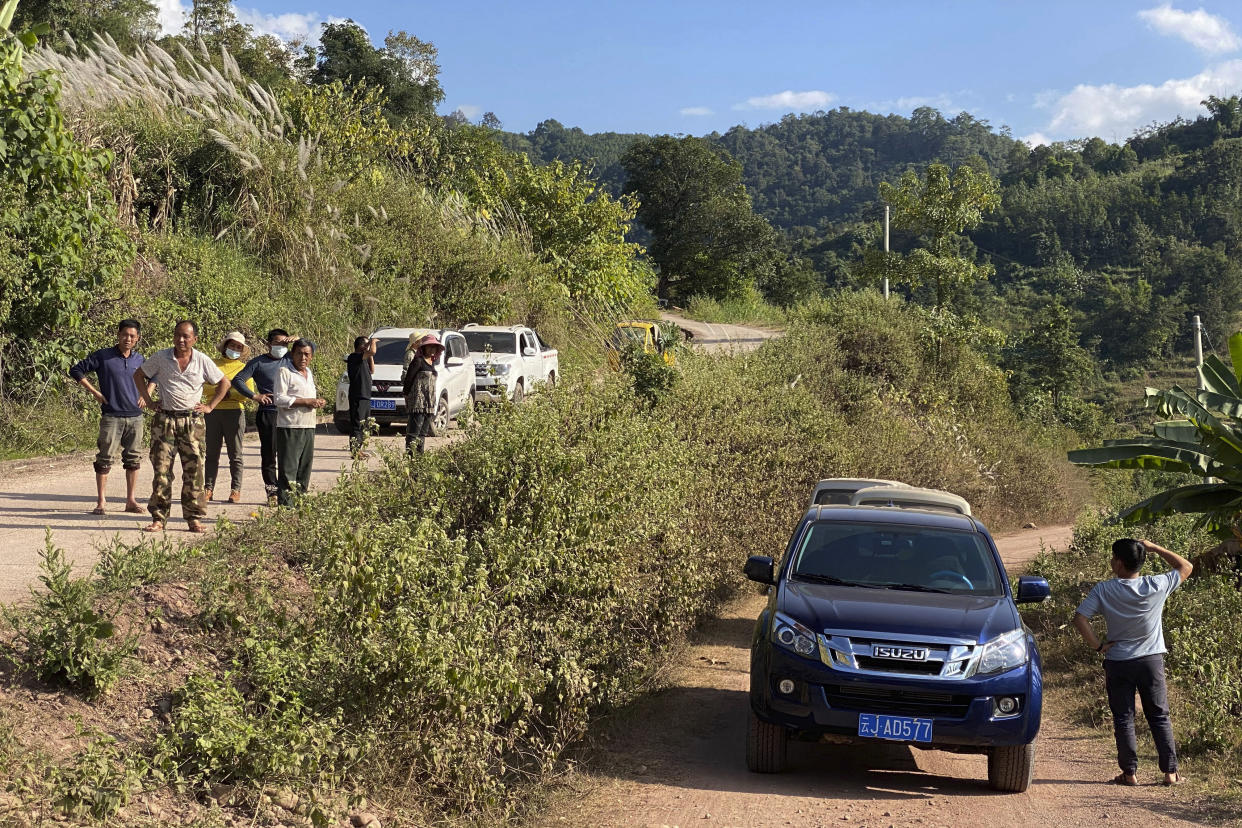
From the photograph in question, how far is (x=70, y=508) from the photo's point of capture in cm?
1229

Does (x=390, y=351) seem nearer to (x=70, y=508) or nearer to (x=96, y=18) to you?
(x=70, y=508)

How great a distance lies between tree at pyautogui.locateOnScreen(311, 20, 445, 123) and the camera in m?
49.1

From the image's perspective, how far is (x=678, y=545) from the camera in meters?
9.98

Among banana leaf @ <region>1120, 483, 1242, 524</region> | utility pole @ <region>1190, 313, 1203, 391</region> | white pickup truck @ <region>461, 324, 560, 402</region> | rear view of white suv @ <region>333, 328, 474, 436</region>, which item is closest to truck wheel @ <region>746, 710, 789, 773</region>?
banana leaf @ <region>1120, 483, 1242, 524</region>

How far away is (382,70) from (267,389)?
41.4m

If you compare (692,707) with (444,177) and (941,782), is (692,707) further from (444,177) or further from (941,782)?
(444,177)

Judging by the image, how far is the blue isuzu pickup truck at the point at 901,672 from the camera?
24.1 ft

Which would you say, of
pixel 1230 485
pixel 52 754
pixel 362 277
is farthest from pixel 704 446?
pixel 362 277

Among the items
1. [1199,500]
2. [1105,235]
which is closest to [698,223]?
[1105,235]

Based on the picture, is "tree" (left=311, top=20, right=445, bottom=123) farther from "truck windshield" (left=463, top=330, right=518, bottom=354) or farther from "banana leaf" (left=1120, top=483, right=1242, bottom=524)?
"banana leaf" (left=1120, top=483, right=1242, bottom=524)

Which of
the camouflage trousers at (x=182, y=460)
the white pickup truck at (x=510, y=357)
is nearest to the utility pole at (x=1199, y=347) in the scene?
the camouflage trousers at (x=182, y=460)

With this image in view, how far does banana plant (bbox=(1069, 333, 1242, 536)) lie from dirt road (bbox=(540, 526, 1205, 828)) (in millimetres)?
2943

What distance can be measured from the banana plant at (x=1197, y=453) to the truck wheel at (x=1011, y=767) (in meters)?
4.38

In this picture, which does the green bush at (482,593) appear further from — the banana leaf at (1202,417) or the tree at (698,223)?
the tree at (698,223)
